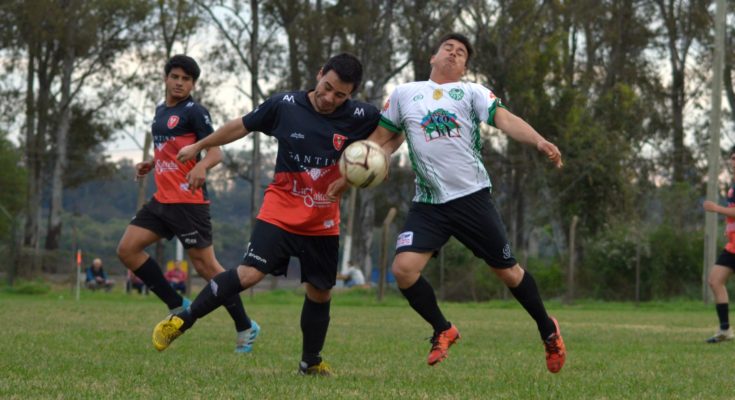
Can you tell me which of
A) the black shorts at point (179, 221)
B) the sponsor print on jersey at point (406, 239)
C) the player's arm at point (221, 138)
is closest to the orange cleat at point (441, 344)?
the sponsor print on jersey at point (406, 239)

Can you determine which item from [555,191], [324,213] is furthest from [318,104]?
[555,191]

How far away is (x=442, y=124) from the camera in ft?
23.3

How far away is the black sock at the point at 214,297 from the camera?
22.4ft

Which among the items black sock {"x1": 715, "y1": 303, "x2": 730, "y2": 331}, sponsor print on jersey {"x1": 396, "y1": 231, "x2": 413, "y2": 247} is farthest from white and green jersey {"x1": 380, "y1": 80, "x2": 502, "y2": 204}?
black sock {"x1": 715, "y1": 303, "x2": 730, "y2": 331}

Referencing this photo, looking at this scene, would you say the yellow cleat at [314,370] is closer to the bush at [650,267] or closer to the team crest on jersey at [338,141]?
the team crest on jersey at [338,141]

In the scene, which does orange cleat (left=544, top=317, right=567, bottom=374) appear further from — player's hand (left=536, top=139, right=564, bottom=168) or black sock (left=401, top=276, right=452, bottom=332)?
player's hand (left=536, top=139, right=564, bottom=168)

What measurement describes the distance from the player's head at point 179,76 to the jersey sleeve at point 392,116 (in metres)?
2.59

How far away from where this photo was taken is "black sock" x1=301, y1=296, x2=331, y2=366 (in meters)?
7.07

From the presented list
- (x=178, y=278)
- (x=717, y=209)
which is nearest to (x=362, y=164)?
(x=717, y=209)

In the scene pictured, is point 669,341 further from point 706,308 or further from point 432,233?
point 706,308

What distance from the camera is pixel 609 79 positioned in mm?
42594

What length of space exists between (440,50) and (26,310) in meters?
10.3

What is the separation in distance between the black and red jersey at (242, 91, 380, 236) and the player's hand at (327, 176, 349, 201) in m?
0.10

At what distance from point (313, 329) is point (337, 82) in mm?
1578
